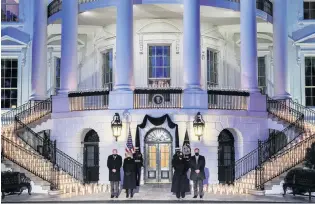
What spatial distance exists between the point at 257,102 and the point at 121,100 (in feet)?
23.1

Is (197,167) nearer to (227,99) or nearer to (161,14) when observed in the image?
(227,99)

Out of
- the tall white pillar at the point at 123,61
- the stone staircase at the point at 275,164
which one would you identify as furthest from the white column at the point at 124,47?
the stone staircase at the point at 275,164

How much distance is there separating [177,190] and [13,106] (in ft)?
62.0

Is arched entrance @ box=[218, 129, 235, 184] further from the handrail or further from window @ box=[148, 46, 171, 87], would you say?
the handrail

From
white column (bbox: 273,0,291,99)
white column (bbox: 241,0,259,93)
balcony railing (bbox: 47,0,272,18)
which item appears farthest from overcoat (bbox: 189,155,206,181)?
balcony railing (bbox: 47,0,272,18)

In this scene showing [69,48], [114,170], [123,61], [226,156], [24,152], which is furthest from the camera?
[69,48]

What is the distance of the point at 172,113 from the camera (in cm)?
2894

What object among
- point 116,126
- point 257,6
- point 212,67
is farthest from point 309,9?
point 116,126

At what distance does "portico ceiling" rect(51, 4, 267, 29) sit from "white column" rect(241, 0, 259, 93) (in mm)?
1308

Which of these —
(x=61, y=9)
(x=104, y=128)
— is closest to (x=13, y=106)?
(x=61, y=9)

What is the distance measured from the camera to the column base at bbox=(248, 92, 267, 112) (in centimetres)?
3094

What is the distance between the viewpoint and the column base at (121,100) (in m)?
29.2

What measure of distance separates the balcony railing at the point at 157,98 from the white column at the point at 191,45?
87 centimetres

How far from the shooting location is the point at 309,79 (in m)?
38.2
